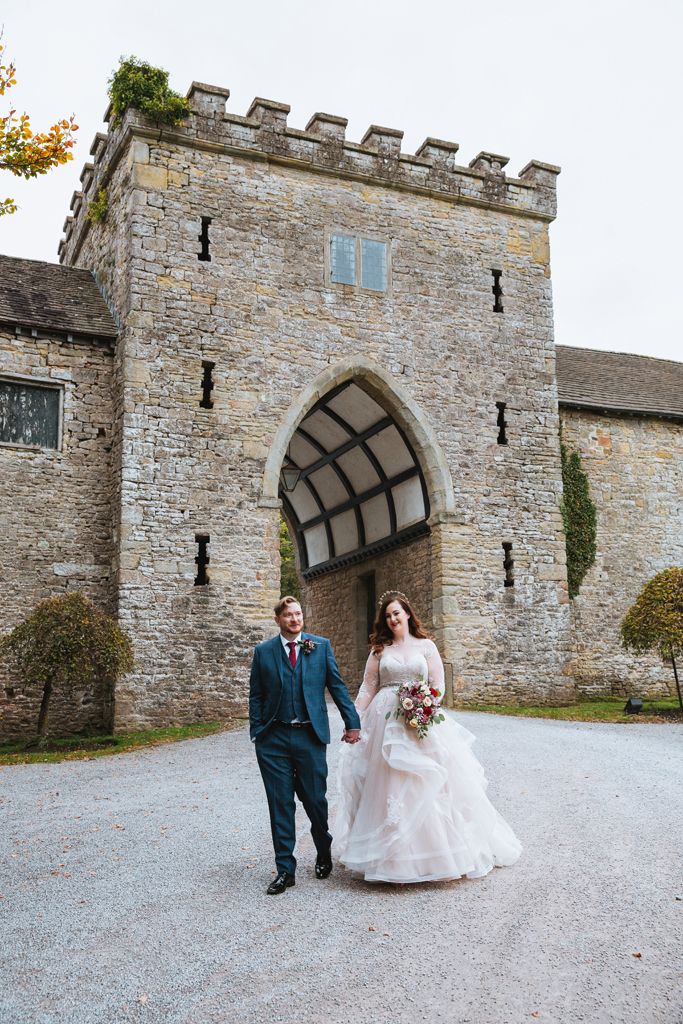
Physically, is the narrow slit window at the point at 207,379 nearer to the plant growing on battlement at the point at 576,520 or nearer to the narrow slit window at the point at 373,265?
the narrow slit window at the point at 373,265

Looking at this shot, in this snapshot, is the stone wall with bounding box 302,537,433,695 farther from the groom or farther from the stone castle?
the groom

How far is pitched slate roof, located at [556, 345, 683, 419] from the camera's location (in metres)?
17.6

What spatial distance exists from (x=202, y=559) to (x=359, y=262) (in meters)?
5.68

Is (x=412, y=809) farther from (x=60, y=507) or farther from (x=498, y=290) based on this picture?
(x=498, y=290)

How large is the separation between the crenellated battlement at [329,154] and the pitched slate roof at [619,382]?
3.35 metres

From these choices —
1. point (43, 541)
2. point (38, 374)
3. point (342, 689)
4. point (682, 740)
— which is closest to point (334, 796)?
point (342, 689)

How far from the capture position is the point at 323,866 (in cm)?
543

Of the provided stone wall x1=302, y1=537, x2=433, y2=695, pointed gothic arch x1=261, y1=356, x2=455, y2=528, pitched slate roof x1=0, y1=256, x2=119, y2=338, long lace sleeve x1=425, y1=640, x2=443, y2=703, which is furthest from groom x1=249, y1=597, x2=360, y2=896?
stone wall x1=302, y1=537, x2=433, y2=695

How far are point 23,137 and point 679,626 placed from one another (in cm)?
1103

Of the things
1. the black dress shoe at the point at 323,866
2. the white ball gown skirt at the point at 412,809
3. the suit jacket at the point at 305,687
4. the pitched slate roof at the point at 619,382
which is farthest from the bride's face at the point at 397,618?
the pitched slate roof at the point at 619,382

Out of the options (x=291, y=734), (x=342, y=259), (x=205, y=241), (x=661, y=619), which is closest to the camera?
(x=291, y=734)

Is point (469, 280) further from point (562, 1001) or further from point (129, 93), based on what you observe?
point (562, 1001)

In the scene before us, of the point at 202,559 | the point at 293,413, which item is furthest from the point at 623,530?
the point at 202,559

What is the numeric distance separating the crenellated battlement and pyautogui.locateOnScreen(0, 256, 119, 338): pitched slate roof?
1829mm
